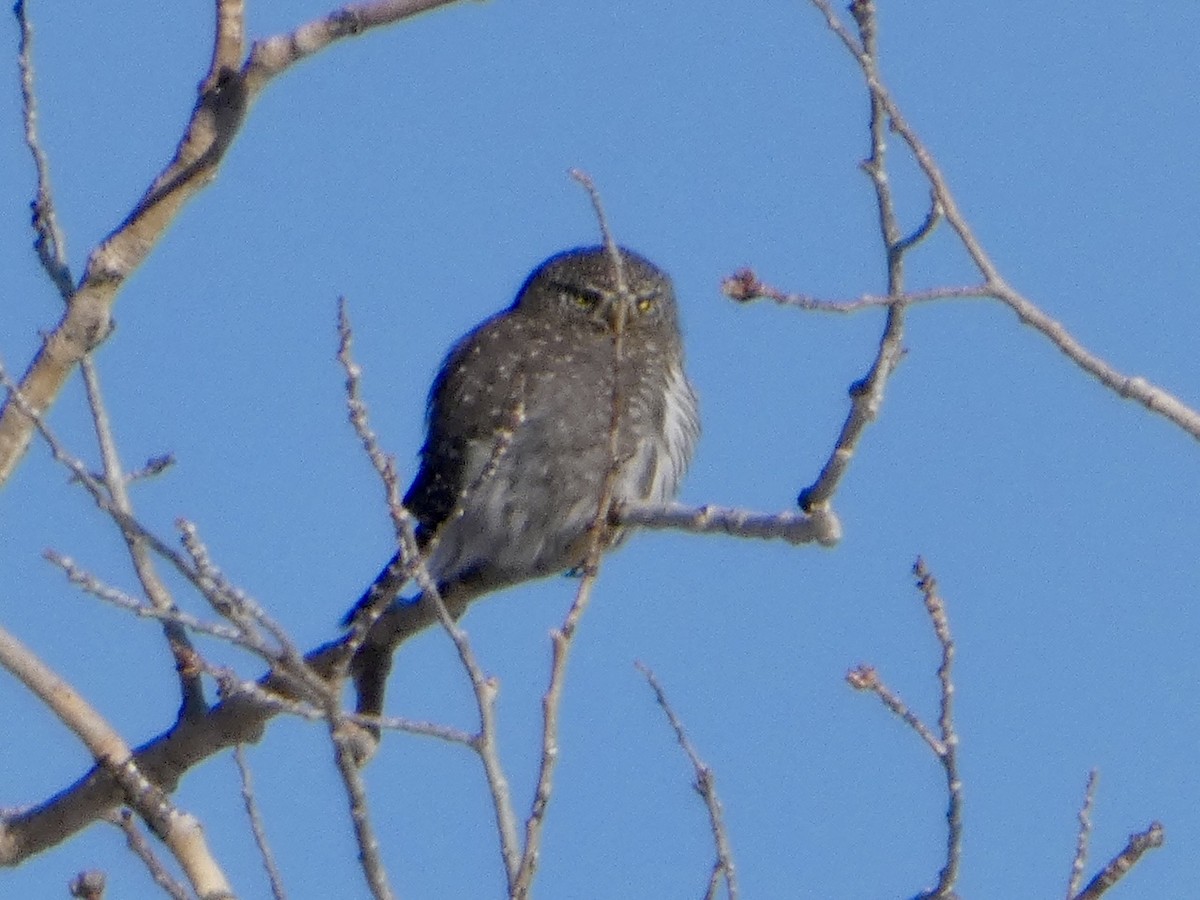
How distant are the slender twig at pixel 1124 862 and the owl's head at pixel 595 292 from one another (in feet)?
13.5

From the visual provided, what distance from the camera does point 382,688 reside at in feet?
20.5

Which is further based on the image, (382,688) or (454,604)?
(454,604)

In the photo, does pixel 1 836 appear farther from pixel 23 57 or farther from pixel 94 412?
pixel 23 57

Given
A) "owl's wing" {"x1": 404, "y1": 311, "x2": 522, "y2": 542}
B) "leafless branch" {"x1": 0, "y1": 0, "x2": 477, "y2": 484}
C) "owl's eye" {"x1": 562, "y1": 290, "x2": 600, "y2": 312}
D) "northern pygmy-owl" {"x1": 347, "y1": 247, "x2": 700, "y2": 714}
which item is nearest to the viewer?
"leafless branch" {"x1": 0, "y1": 0, "x2": 477, "y2": 484}

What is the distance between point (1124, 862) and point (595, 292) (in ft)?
14.6

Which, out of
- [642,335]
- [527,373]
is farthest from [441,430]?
[642,335]

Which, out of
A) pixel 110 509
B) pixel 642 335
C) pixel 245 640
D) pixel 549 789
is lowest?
pixel 549 789

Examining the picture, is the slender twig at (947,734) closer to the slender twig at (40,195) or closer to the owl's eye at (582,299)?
the slender twig at (40,195)

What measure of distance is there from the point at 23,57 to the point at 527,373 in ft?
9.38

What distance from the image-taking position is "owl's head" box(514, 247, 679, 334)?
26.1 feet

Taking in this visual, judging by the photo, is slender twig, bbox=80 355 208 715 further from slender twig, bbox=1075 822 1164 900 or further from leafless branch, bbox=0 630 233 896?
slender twig, bbox=1075 822 1164 900

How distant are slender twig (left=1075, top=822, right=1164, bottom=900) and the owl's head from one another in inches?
162

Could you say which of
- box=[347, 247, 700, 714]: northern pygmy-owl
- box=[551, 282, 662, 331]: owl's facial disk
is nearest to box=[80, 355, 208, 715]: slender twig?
box=[347, 247, 700, 714]: northern pygmy-owl

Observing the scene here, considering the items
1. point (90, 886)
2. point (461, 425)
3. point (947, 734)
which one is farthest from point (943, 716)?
point (461, 425)
